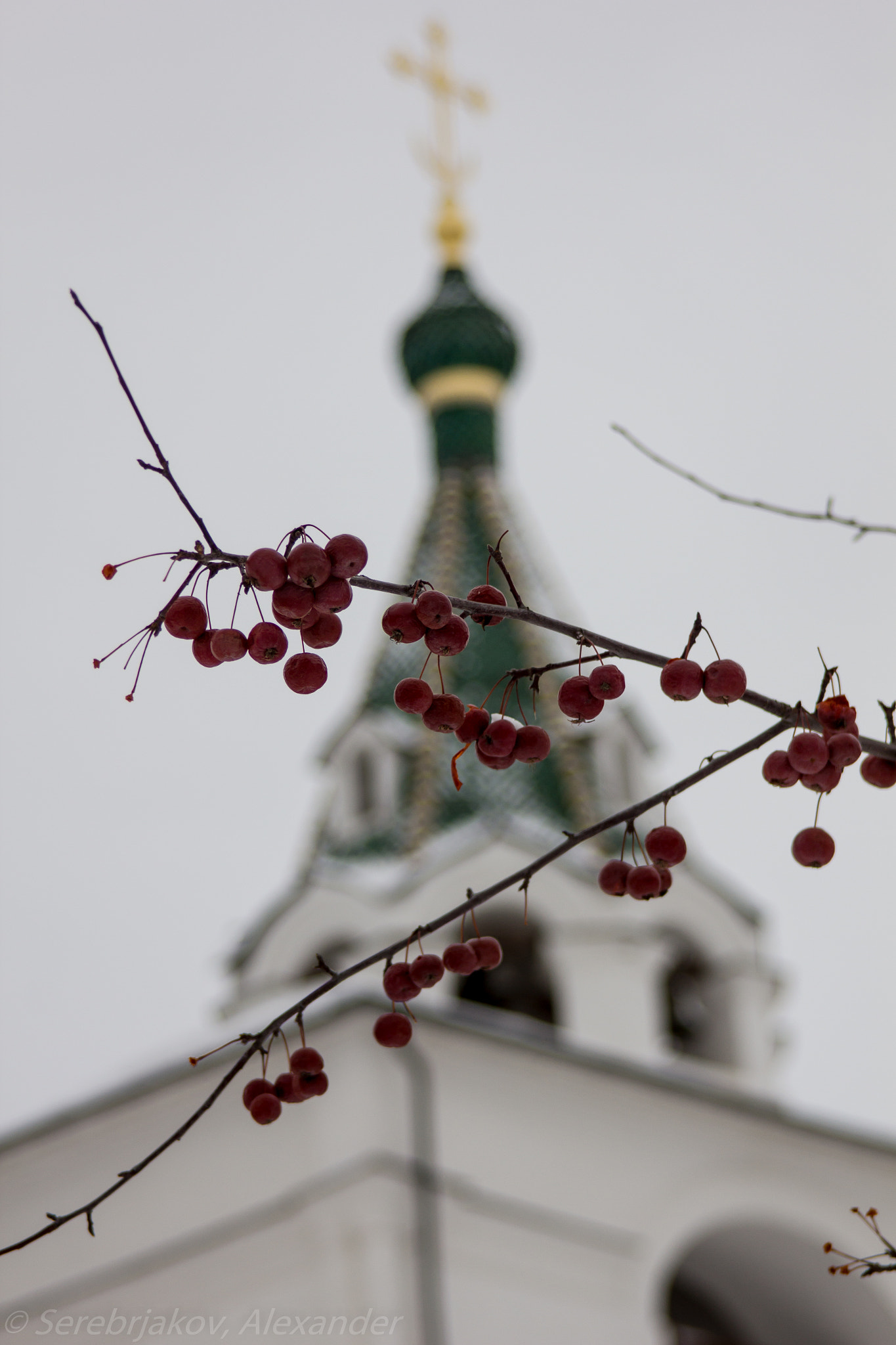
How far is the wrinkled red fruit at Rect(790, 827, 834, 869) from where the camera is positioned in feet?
8.89

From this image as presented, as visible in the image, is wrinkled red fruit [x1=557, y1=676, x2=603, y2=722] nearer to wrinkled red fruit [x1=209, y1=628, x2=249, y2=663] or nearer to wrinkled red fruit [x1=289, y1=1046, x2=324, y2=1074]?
wrinkled red fruit [x1=209, y1=628, x2=249, y2=663]

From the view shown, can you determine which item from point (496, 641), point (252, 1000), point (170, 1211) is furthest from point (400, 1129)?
point (496, 641)

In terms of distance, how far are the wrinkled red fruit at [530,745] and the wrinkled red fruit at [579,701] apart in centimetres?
6

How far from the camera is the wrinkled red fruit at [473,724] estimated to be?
101 inches

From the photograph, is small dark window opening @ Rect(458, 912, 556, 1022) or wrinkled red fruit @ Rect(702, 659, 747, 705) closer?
wrinkled red fruit @ Rect(702, 659, 747, 705)

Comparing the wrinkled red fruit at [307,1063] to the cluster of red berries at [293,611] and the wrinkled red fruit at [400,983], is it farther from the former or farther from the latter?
the cluster of red berries at [293,611]

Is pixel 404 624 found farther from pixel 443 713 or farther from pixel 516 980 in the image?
pixel 516 980

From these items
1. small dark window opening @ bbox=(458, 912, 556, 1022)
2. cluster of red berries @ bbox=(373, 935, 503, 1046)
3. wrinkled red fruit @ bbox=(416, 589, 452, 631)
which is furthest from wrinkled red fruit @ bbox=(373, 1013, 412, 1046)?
small dark window opening @ bbox=(458, 912, 556, 1022)

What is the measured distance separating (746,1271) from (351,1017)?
11.3ft

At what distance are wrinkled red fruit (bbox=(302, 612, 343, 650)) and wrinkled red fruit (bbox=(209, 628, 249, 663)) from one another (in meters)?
0.10

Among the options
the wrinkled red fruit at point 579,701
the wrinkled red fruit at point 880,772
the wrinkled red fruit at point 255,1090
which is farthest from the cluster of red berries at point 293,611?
the wrinkled red fruit at point 880,772

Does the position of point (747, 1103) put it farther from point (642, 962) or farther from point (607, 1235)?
point (642, 962)

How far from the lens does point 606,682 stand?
2.49 metres

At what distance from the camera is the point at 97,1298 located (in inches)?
332
